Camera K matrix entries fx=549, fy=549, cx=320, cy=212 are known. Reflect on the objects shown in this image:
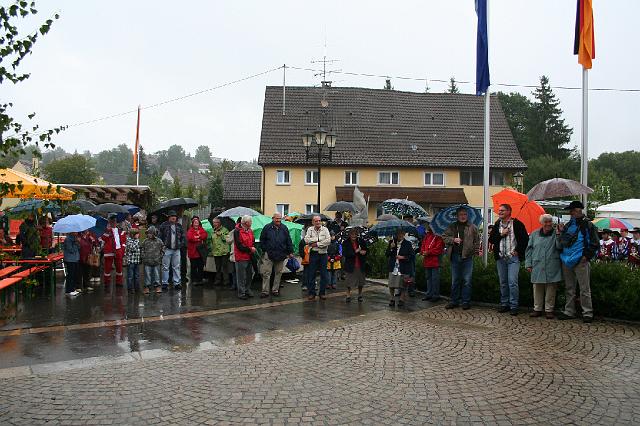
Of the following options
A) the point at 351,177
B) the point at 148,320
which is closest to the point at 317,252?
the point at 148,320

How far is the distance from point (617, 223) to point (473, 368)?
14.2 meters

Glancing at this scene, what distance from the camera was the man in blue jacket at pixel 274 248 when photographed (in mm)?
12312

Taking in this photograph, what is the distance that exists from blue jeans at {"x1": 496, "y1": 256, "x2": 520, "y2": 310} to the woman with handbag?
1814mm

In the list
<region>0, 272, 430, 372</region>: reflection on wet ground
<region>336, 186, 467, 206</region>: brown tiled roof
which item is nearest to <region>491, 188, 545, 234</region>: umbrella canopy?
<region>0, 272, 430, 372</region>: reflection on wet ground

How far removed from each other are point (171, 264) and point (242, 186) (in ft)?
113

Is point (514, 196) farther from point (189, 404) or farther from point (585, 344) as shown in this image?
point (189, 404)

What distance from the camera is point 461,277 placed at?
11094 mm

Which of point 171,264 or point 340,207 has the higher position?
point 340,207

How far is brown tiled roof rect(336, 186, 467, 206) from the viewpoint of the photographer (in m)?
36.6

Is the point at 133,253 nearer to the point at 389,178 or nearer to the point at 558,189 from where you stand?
the point at 558,189

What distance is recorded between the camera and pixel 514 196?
12094 millimetres

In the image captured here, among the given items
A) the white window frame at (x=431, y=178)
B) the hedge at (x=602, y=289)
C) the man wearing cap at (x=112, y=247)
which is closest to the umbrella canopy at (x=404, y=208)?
the hedge at (x=602, y=289)

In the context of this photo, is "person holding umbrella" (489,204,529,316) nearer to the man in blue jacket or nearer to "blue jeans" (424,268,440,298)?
"blue jeans" (424,268,440,298)

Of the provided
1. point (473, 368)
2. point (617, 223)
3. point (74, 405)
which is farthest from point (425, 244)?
point (617, 223)
